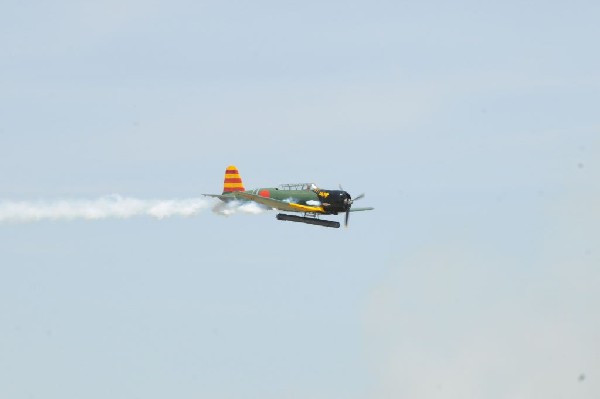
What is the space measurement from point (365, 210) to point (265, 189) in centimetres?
1049

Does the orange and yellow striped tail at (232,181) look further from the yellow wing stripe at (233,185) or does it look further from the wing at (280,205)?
the wing at (280,205)

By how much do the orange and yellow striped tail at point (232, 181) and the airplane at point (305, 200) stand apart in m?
3.54

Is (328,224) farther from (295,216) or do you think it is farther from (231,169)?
(231,169)

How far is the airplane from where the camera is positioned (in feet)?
514

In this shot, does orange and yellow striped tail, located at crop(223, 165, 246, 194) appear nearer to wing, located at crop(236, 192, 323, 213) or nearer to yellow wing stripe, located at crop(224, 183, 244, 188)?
yellow wing stripe, located at crop(224, 183, 244, 188)

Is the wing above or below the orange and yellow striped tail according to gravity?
below

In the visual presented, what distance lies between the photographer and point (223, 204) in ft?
537

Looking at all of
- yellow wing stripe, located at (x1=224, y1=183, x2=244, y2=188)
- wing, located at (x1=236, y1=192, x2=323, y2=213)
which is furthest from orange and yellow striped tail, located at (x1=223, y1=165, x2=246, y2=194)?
wing, located at (x1=236, y1=192, x2=323, y2=213)

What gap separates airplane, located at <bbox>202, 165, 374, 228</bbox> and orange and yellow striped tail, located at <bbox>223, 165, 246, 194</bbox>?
354 cm

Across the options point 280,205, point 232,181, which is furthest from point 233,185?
point 280,205

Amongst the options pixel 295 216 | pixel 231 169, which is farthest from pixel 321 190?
pixel 231 169

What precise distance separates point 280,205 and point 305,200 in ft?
9.71

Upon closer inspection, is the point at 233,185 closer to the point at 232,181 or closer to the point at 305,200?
the point at 232,181

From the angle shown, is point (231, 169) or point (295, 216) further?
point (231, 169)
